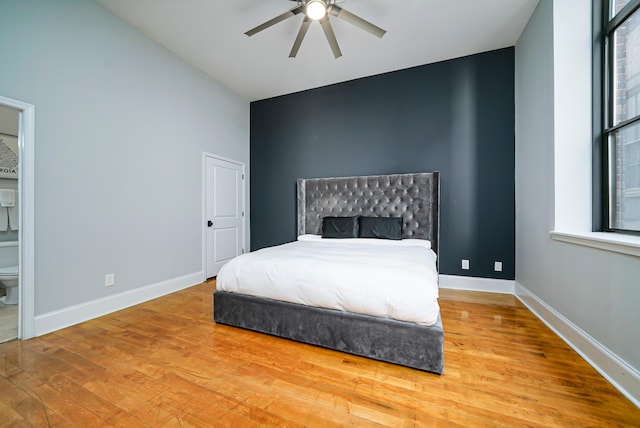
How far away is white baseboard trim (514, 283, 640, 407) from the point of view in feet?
4.50

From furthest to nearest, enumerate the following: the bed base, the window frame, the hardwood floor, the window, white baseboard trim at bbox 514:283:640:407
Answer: the window frame → the window → the bed base → white baseboard trim at bbox 514:283:640:407 → the hardwood floor

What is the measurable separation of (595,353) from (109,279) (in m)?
4.14

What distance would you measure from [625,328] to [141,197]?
420cm

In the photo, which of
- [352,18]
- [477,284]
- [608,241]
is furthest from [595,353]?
[352,18]

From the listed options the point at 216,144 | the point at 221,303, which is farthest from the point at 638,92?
the point at 216,144

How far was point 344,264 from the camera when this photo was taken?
193 centimetres

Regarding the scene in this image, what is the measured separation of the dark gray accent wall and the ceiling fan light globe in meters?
1.83

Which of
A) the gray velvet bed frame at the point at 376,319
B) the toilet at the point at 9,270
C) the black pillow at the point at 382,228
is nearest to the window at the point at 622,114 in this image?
the gray velvet bed frame at the point at 376,319

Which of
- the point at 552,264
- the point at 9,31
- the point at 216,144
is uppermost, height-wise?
the point at 9,31

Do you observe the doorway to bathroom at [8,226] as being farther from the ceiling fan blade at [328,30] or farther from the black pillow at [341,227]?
the black pillow at [341,227]

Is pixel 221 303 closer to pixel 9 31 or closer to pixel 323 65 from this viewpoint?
pixel 9 31

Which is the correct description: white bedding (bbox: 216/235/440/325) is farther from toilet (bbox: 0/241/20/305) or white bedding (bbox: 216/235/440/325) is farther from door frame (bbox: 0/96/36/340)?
toilet (bbox: 0/241/20/305)

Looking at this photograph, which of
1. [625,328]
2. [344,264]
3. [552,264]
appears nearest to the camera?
[625,328]

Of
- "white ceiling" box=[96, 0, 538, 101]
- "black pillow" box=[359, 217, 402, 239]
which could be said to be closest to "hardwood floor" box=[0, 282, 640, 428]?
"black pillow" box=[359, 217, 402, 239]
